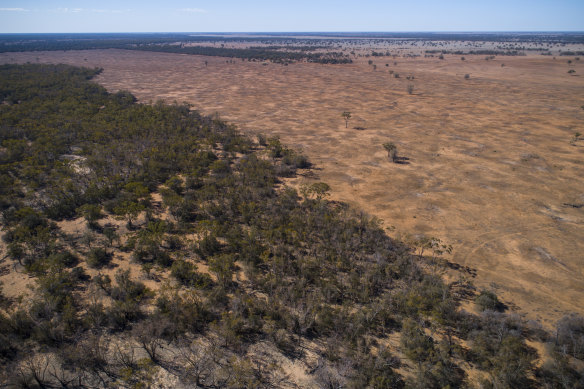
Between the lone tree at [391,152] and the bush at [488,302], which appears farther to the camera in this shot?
the lone tree at [391,152]

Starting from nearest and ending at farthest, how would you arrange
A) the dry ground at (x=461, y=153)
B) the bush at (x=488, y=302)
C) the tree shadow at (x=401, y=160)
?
the bush at (x=488, y=302) → the dry ground at (x=461, y=153) → the tree shadow at (x=401, y=160)

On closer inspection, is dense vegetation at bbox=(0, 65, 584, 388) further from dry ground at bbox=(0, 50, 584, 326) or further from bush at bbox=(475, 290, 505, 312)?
dry ground at bbox=(0, 50, 584, 326)

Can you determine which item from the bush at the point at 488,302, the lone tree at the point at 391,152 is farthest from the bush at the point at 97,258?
the lone tree at the point at 391,152

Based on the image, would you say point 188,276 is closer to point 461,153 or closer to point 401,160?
point 401,160

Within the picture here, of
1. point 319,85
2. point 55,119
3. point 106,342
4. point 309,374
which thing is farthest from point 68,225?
point 319,85

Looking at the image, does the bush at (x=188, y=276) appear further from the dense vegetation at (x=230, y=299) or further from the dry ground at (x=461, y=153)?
the dry ground at (x=461, y=153)
